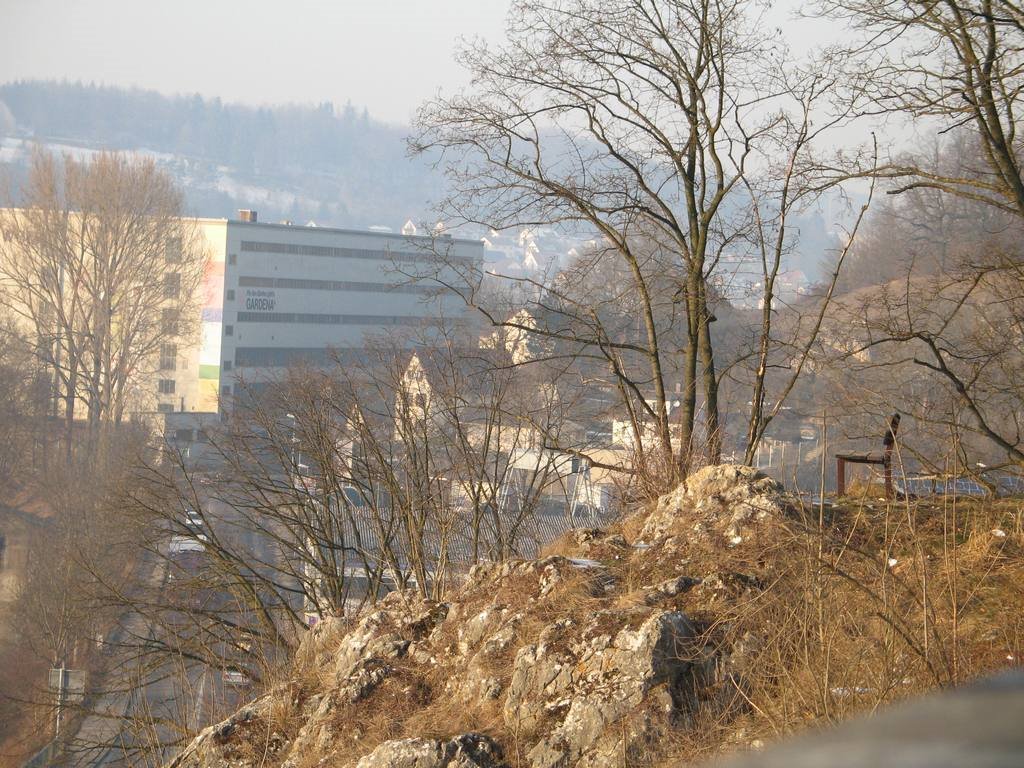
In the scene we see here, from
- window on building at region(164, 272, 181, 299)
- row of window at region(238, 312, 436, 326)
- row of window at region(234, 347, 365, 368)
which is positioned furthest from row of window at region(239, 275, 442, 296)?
window on building at region(164, 272, 181, 299)

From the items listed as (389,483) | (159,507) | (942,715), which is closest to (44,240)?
(159,507)

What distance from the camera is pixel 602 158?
12.0 m

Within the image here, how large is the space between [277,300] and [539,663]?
223 ft

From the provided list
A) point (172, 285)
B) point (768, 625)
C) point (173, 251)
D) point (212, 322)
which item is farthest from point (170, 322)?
point (768, 625)

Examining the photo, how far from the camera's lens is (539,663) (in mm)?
5434

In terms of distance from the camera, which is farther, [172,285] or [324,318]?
[324,318]

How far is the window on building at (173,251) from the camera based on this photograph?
171 feet

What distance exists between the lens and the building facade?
66812 mm

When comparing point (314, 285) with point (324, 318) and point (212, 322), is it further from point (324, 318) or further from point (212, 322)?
point (212, 322)

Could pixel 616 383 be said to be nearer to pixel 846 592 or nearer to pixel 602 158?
pixel 602 158

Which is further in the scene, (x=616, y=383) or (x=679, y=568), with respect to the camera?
(x=616, y=383)

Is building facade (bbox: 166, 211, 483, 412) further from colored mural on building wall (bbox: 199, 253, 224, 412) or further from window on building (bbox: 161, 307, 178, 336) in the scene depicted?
window on building (bbox: 161, 307, 178, 336)

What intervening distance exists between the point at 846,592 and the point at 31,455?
4187 cm

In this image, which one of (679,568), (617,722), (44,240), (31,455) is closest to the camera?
(617,722)
